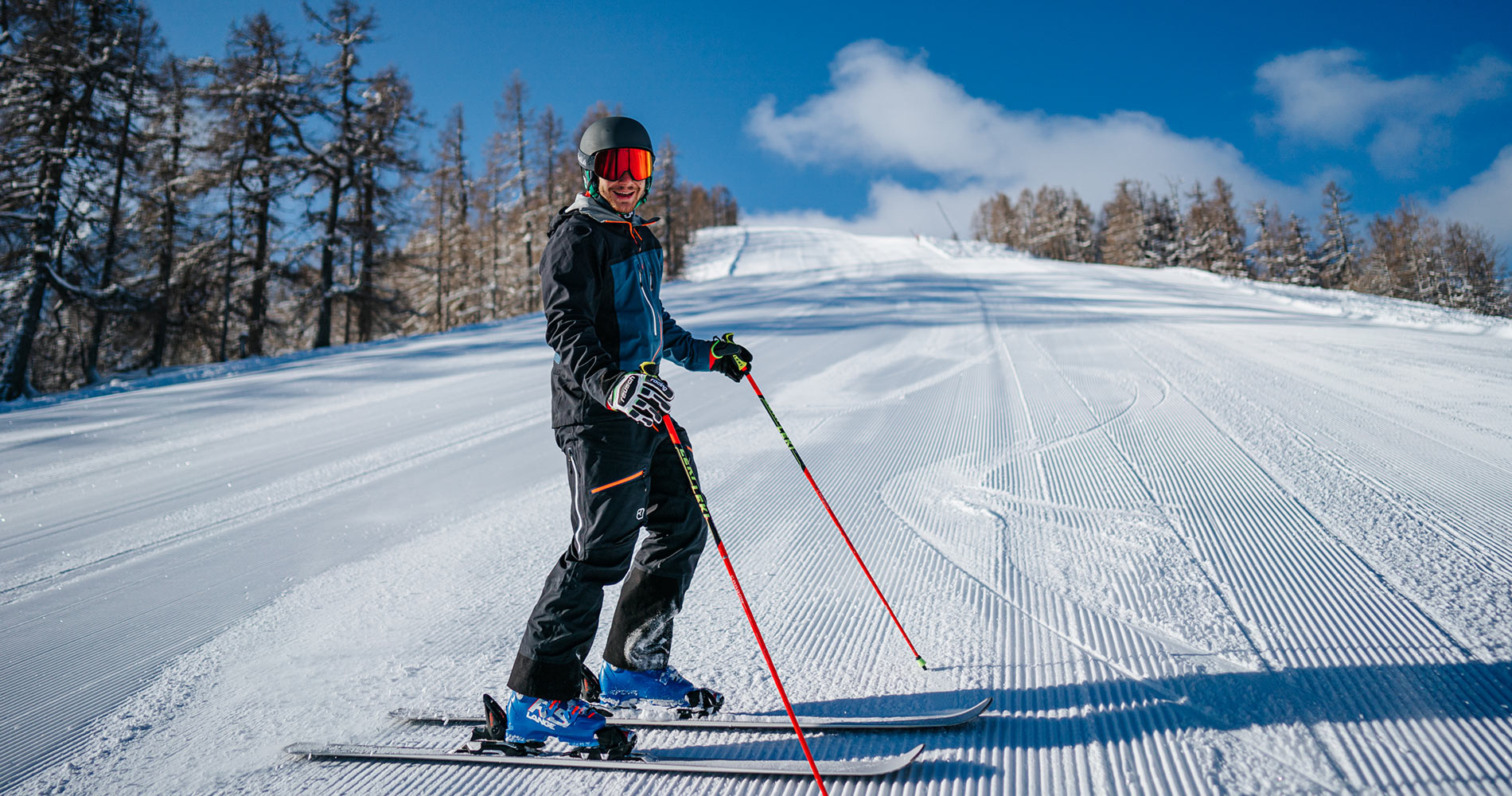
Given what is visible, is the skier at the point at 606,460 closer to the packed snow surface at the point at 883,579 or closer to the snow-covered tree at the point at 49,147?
the packed snow surface at the point at 883,579

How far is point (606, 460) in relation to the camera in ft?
6.12

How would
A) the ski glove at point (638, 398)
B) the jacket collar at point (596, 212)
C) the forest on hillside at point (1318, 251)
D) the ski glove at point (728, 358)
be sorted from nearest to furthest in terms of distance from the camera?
1. the ski glove at point (638, 398)
2. the jacket collar at point (596, 212)
3. the ski glove at point (728, 358)
4. the forest on hillside at point (1318, 251)

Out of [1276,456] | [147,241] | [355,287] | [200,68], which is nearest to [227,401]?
[1276,456]

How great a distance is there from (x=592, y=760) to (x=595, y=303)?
132 cm

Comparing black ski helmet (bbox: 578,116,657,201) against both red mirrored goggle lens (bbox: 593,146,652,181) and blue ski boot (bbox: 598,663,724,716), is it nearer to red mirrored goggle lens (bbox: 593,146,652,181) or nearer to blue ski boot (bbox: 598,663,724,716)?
red mirrored goggle lens (bbox: 593,146,652,181)

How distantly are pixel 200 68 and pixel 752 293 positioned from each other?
15.5m

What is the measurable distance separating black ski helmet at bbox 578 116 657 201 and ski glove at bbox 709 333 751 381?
1.95 ft

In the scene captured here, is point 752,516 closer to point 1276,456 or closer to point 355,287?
point 1276,456

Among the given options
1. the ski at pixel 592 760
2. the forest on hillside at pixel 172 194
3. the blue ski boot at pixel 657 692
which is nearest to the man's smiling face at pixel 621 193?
the blue ski boot at pixel 657 692

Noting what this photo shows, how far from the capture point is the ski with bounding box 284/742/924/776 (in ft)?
5.58

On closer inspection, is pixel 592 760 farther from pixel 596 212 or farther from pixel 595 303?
pixel 596 212

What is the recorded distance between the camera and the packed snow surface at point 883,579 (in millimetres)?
1773

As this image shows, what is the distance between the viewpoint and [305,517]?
149 inches

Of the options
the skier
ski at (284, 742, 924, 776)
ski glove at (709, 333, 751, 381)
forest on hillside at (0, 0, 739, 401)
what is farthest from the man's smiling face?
forest on hillside at (0, 0, 739, 401)
